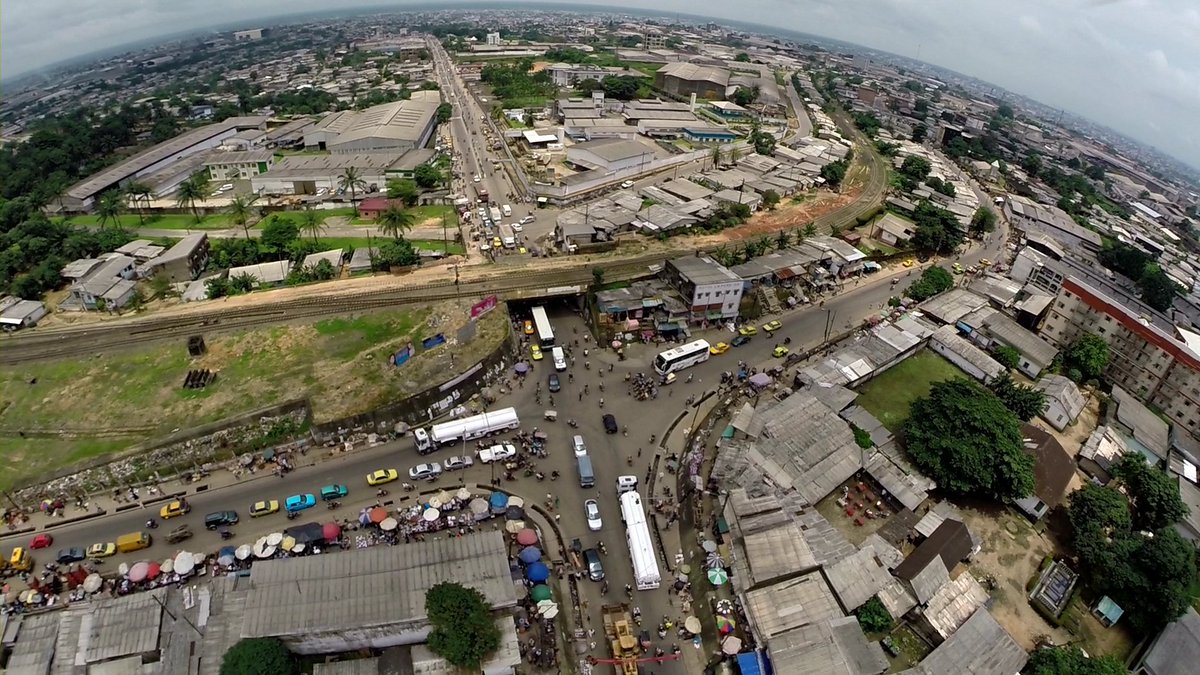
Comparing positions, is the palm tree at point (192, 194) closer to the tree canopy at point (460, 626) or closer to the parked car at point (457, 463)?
the parked car at point (457, 463)

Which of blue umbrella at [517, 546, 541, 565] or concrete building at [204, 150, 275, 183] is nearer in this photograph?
blue umbrella at [517, 546, 541, 565]

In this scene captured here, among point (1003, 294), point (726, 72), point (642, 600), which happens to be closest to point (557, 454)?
point (642, 600)

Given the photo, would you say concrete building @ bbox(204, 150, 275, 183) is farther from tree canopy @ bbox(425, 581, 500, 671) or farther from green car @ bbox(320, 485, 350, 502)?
tree canopy @ bbox(425, 581, 500, 671)

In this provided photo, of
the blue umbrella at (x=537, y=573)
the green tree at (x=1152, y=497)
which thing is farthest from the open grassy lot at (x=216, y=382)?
the green tree at (x=1152, y=497)

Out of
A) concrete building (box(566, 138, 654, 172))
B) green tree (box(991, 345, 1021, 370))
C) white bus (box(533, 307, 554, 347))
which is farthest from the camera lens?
concrete building (box(566, 138, 654, 172))

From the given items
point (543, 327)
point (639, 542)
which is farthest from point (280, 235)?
point (639, 542)

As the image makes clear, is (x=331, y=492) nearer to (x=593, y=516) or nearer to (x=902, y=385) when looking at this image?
(x=593, y=516)

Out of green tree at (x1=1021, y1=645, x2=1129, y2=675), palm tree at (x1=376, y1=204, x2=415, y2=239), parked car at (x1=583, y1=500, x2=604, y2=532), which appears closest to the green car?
parked car at (x1=583, y1=500, x2=604, y2=532)

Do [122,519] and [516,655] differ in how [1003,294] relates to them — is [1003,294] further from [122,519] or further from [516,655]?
[122,519]
